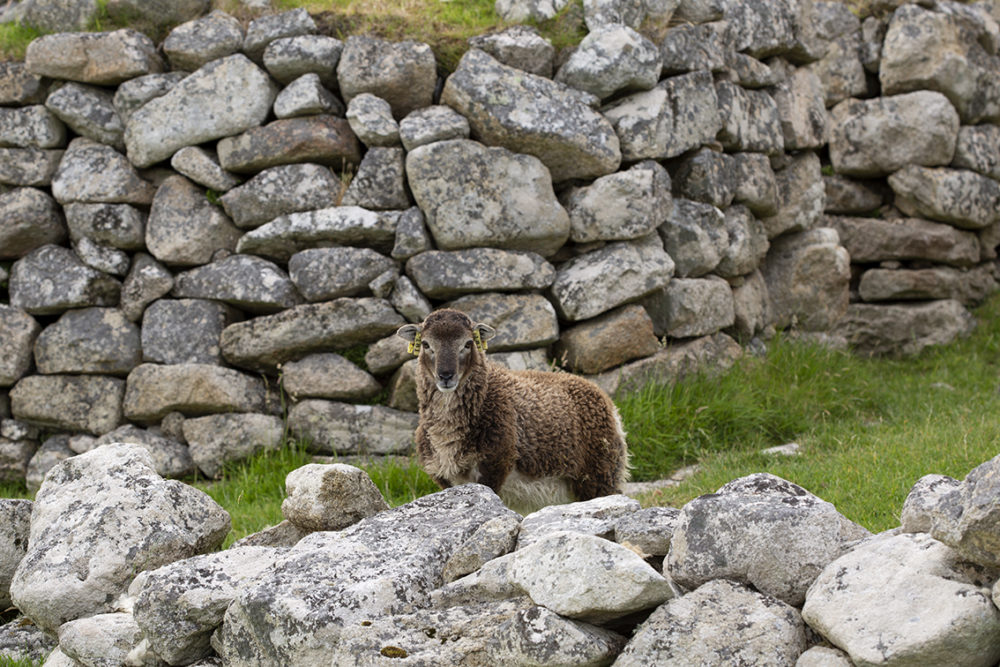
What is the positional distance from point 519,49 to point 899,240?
516 cm

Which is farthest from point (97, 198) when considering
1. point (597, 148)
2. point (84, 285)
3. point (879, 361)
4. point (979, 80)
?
point (979, 80)

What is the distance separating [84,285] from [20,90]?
195 cm

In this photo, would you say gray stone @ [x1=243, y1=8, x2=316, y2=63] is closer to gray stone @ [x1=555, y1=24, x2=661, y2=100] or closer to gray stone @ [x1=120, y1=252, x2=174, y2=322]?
gray stone @ [x1=120, y1=252, x2=174, y2=322]

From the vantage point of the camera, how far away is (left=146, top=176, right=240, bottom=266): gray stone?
8367 millimetres

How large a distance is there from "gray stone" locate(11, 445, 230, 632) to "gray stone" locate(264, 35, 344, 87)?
4.33m

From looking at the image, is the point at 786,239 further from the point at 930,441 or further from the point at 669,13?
the point at 930,441

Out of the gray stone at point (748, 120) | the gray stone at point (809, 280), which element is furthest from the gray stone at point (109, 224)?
the gray stone at point (809, 280)

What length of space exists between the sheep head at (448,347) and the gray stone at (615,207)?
2488 millimetres

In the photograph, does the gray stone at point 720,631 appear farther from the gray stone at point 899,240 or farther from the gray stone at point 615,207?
the gray stone at point 899,240

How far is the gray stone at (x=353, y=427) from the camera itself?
324 inches

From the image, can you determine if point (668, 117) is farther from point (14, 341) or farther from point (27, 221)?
point (14, 341)

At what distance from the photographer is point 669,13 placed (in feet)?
30.2

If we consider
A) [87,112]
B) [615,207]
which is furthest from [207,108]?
[615,207]

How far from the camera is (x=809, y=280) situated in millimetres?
10430
